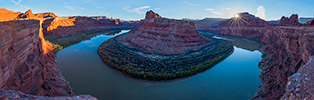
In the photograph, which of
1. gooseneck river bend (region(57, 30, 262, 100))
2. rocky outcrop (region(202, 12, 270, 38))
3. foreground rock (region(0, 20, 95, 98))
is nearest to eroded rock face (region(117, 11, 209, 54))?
gooseneck river bend (region(57, 30, 262, 100))

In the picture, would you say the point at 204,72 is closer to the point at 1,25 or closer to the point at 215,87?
the point at 215,87

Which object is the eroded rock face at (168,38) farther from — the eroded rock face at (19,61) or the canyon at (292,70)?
the eroded rock face at (19,61)

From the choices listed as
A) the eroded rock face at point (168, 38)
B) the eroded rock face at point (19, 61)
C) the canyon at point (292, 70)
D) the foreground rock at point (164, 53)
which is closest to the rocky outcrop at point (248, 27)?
the foreground rock at point (164, 53)

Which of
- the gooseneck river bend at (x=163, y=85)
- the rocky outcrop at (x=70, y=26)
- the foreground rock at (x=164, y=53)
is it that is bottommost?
the gooseneck river bend at (x=163, y=85)

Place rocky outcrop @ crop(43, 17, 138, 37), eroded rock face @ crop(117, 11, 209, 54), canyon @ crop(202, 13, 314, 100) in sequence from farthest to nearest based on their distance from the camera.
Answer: rocky outcrop @ crop(43, 17, 138, 37), eroded rock face @ crop(117, 11, 209, 54), canyon @ crop(202, 13, 314, 100)

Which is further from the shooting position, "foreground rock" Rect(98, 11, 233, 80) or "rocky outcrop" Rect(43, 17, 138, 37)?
"rocky outcrop" Rect(43, 17, 138, 37)

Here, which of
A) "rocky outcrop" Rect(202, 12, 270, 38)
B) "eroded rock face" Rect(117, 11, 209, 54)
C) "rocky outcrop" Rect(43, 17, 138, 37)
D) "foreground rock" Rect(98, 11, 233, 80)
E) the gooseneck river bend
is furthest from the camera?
"rocky outcrop" Rect(202, 12, 270, 38)

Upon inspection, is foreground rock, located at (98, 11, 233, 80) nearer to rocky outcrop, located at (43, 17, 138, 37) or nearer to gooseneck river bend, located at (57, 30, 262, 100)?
gooseneck river bend, located at (57, 30, 262, 100)
